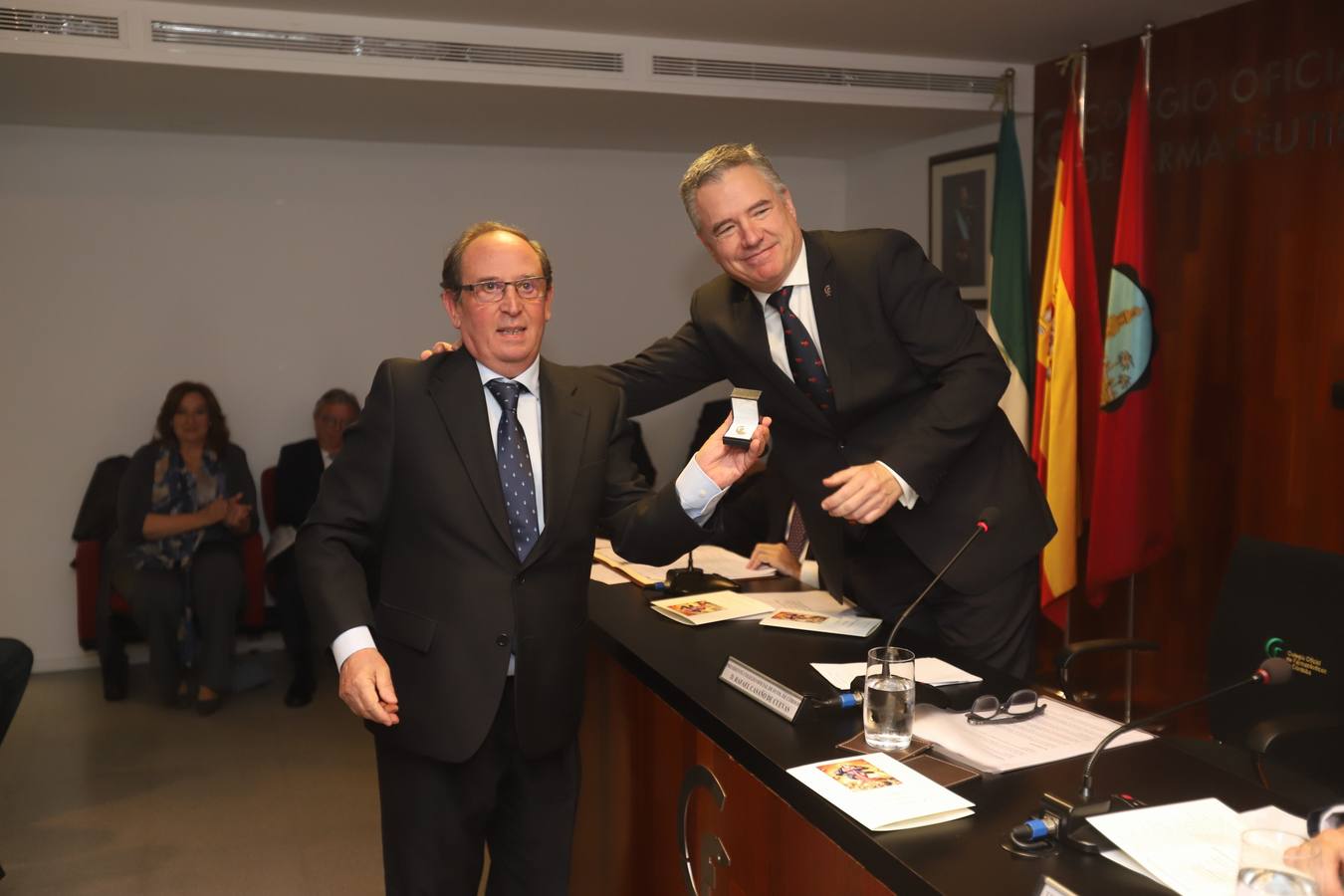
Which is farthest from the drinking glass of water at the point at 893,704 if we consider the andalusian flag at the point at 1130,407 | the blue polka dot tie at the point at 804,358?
the andalusian flag at the point at 1130,407

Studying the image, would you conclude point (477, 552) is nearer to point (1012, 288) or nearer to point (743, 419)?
point (743, 419)

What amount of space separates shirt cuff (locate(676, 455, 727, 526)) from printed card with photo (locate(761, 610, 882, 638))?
502 millimetres

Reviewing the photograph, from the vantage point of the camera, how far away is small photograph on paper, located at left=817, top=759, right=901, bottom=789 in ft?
5.22

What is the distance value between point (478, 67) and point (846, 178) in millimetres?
3115

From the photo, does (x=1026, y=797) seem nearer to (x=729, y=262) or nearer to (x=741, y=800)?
(x=741, y=800)

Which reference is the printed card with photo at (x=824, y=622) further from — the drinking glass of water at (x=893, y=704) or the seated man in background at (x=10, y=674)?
the seated man in background at (x=10, y=674)

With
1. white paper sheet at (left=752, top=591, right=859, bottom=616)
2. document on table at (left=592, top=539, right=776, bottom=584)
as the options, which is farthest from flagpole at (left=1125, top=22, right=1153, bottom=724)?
white paper sheet at (left=752, top=591, right=859, bottom=616)

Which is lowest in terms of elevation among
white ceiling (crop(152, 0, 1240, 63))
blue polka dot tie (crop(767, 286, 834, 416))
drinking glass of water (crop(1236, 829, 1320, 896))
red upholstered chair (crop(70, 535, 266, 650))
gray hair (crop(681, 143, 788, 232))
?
red upholstered chair (crop(70, 535, 266, 650))

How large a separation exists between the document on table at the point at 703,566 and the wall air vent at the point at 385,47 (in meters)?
2.28

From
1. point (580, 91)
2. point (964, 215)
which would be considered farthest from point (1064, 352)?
point (580, 91)

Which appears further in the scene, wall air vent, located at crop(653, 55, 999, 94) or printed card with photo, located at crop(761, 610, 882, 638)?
wall air vent, located at crop(653, 55, 999, 94)

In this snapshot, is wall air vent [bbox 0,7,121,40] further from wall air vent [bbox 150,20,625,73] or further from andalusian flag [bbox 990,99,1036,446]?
andalusian flag [bbox 990,99,1036,446]

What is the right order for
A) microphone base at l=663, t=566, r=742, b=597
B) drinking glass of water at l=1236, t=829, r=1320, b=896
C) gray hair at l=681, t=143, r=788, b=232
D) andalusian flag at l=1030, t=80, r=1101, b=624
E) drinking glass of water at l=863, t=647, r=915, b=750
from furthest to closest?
1. andalusian flag at l=1030, t=80, r=1101, b=624
2. microphone base at l=663, t=566, r=742, b=597
3. gray hair at l=681, t=143, r=788, b=232
4. drinking glass of water at l=863, t=647, r=915, b=750
5. drinking glass of water at l=1236, t=829, r=1320, b=896

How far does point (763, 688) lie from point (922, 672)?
0.33 meters
